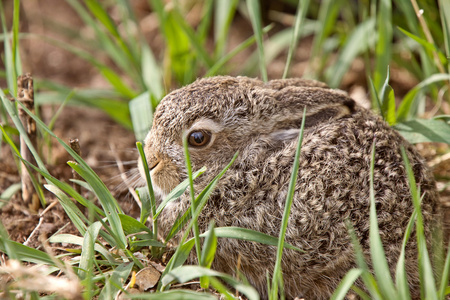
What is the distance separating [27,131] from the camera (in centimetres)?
343

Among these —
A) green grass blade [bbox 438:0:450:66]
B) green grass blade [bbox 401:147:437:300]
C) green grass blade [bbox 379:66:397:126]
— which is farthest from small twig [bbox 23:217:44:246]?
green grass blade [bbox 438:0:450:66]

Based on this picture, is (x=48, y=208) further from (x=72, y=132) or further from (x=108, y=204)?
(x=72, y=132)

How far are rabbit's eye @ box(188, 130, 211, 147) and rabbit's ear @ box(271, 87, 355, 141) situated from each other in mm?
427

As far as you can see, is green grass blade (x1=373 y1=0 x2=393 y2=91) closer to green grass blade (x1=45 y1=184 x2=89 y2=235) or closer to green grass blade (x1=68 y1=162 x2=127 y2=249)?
green grass blade (x1=68 y1=162 x2=127 y2=249)

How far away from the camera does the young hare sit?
2838 mm

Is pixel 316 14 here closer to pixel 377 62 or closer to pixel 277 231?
pixel 377 62

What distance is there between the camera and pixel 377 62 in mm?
4098

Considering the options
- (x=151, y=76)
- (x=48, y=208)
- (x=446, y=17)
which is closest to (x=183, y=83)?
(x=151, y=76)

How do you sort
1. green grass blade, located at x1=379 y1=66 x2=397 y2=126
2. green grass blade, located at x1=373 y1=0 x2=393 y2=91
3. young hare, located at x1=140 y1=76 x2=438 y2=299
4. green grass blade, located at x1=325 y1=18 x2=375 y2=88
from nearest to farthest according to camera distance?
young hare, located at x1=140 y1=76 x2=438 y2=299, green grass blade, located at x1=379 y1=66 x2=397 y2=126, green grass blade, located at x1=373 y1=0 x2=393 y2=91, green grass blade, located at x1=325 y1=18 x2=375 y2=88

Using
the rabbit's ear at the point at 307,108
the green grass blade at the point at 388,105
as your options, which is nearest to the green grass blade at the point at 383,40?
the green grass blade at the point at 388,105

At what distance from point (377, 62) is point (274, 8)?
2.22 m

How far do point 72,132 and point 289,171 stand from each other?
266 cm

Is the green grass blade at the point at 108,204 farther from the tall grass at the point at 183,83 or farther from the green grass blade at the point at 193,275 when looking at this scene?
the green grass blade at the point at 193,275

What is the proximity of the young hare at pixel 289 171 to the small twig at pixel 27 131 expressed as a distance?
34.2 inches
